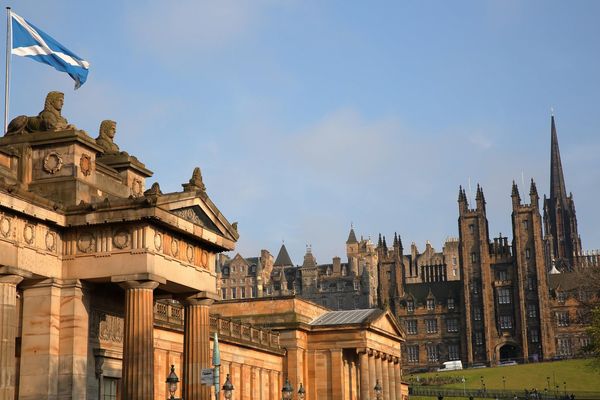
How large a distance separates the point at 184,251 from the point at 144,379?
215 inches

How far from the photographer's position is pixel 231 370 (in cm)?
7488

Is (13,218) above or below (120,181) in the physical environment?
below

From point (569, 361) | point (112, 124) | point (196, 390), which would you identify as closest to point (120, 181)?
point (112, 124)

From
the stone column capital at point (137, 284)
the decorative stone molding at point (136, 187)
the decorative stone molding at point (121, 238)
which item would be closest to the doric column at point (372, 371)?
the decorative stone molding at point (136, 187)

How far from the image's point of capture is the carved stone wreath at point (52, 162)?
3556cm

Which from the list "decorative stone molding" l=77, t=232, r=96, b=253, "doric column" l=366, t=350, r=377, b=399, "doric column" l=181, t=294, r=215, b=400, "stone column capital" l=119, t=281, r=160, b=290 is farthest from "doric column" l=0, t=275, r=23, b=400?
"doric column" l=366, t=350, r=377, b=399

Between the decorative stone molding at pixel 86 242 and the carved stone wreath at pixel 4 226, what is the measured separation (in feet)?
10.9

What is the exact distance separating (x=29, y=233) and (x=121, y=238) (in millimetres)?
3146

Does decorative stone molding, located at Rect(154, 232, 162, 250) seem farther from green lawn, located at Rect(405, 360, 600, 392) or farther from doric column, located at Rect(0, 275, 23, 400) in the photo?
green lawn, located at Rect(405, 360, 600, 392)

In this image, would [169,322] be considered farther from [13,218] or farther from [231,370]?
[13,218]

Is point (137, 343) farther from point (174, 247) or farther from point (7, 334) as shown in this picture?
point (7, 334)

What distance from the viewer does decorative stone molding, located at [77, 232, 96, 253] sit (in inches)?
1380

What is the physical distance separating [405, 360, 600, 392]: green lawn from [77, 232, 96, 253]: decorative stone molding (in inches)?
5110

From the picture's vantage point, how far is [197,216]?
128 ft
